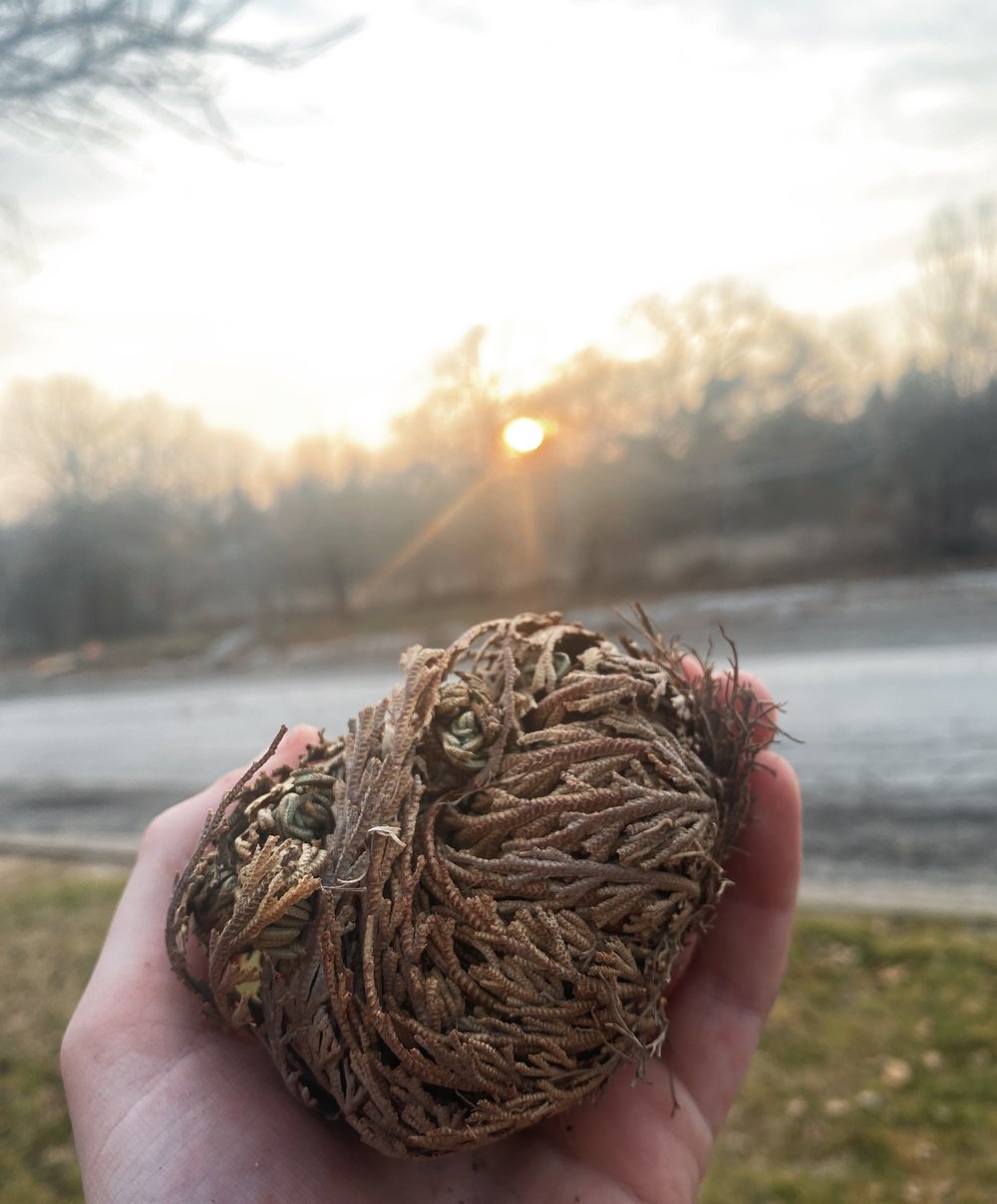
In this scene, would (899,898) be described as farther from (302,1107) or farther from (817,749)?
(302,1107)

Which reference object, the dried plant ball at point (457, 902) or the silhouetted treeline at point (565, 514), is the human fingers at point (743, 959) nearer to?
the dried plant ball at point (457, 902)

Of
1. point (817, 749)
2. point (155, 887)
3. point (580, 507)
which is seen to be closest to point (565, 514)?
point (580, 507)

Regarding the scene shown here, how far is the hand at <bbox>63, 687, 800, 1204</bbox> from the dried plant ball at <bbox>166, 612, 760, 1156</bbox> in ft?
0.51

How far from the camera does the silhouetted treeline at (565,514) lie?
16.6 m

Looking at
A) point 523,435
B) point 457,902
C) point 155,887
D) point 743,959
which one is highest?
point 523,435

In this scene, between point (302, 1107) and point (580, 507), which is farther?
point (580, 507)

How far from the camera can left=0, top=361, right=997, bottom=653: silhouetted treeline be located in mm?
16562

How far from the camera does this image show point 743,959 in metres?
2.95

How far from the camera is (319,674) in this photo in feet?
45.3

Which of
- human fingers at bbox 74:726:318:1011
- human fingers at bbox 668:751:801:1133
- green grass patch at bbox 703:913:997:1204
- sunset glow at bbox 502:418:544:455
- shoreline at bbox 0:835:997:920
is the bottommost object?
green grass patch at bbox 703:913:997:1204

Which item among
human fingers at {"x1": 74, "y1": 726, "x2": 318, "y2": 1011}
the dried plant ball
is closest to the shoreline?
the dried plant ball

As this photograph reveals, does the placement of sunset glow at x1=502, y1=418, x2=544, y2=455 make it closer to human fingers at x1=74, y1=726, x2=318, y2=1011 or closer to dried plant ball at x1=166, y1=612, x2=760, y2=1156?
human fingers at x1=74, y1=726, x2=318, y2=1011

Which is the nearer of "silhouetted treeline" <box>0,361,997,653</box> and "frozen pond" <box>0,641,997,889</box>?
"frozen pond" <box>0,641,997,889</box>

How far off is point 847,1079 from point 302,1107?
9.76 feet
